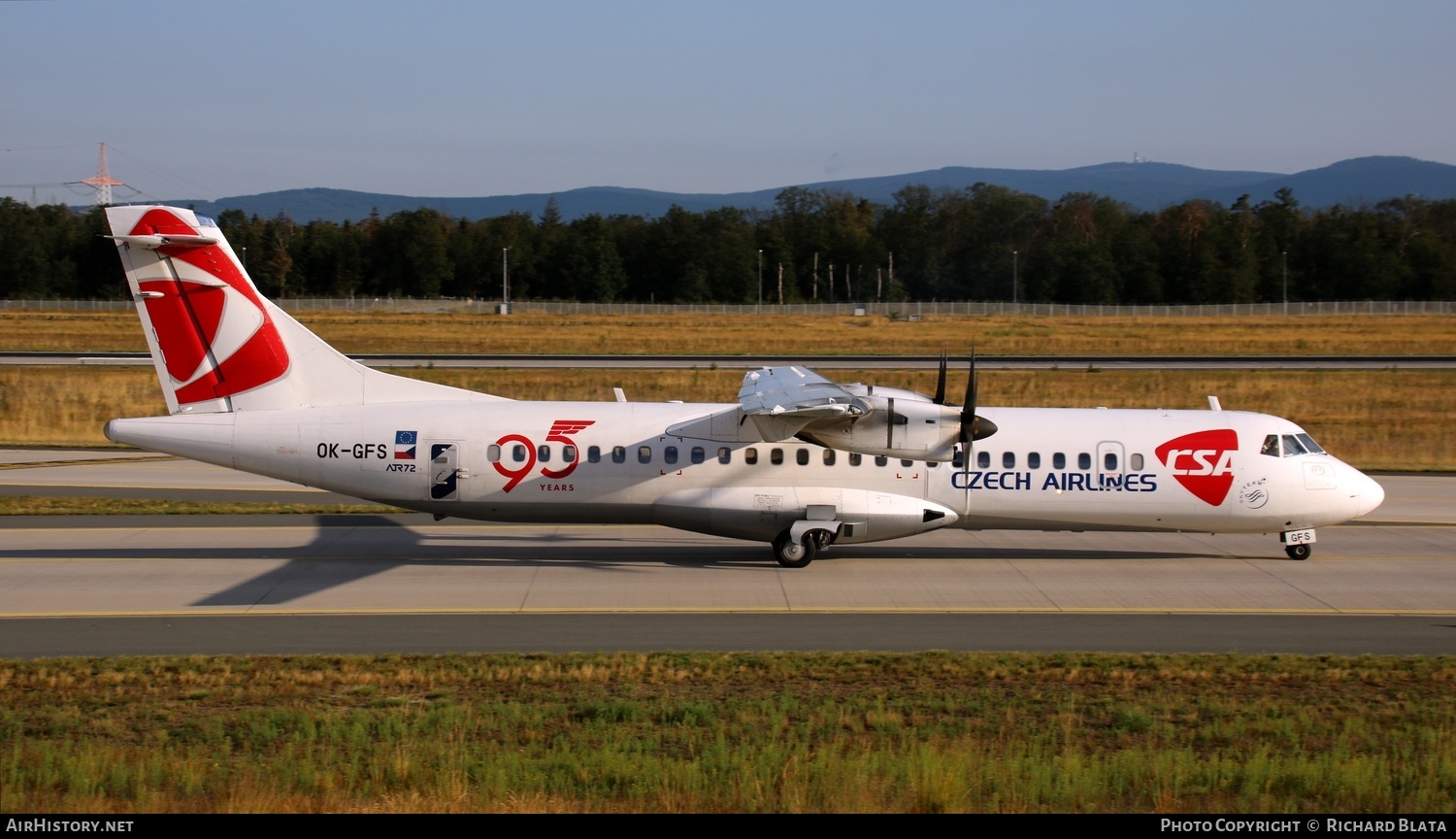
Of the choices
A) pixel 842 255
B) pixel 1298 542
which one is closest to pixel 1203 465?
pixel 1298 542

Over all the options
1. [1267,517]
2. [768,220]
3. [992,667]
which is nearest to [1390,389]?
[1267,517]

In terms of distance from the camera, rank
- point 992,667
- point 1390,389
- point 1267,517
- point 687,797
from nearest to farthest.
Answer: point 687,797 → point 992,667 → point 1267,517 → point 1390,389

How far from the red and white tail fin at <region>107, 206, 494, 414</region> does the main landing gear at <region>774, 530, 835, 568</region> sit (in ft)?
23.0

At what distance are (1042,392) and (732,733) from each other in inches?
1419

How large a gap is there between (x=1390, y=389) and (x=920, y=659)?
39.0 meters

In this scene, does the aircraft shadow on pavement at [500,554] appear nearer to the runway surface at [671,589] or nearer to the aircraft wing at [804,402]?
the runway surface at [671,589]

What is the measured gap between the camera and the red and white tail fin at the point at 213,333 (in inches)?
758

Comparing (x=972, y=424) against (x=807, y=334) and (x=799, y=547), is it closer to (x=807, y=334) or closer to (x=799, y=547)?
(x=799, y=547)

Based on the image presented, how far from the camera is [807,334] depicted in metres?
75.6

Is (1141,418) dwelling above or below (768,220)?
below

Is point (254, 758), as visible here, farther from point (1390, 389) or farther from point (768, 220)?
point (768, 220)

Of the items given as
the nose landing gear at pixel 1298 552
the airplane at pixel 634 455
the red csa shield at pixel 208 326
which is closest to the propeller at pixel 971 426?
the airplane at pixel 634 455

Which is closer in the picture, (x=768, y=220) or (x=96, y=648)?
(x=96, y=648)

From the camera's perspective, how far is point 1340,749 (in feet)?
35.3
